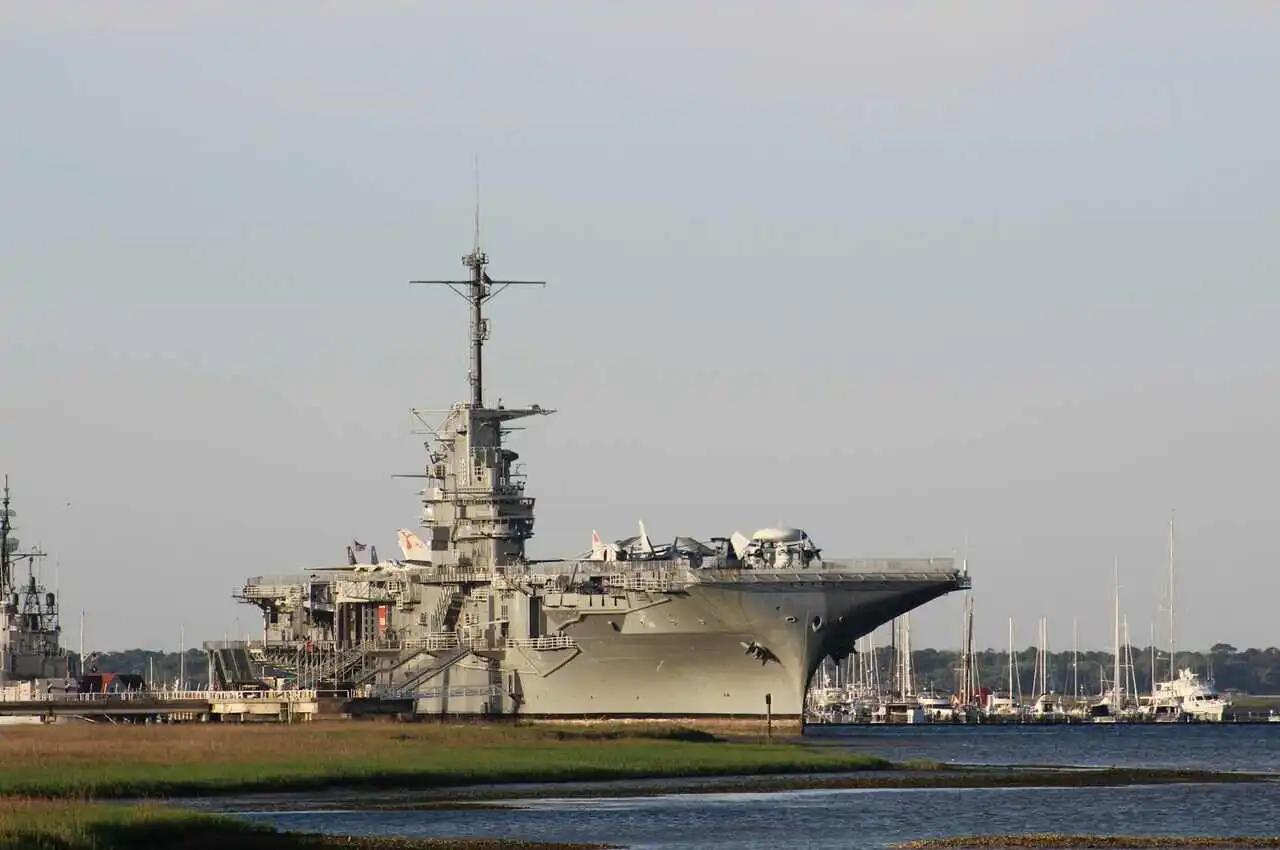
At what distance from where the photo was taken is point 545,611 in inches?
3196

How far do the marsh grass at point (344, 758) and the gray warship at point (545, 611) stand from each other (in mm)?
5184

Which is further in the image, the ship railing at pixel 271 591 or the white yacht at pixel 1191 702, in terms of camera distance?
the white yacht at pixel 1191 702

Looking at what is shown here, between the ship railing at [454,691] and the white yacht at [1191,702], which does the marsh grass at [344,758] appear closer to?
the ship railing at [454,691]

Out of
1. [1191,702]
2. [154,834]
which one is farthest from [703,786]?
[1191,702]

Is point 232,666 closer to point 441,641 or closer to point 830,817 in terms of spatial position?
point 441,641

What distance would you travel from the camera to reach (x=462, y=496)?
289ft

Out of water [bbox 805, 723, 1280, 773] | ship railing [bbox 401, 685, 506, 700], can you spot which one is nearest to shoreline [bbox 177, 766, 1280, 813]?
water [bbox 805, 723, 1280, 773]

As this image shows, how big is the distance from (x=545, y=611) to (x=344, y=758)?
970 inches

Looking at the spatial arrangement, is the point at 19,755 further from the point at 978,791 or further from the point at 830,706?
the point at 830,706

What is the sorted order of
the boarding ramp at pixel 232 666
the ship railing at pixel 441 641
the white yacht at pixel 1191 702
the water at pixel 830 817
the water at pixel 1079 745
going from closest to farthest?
1. the water at pixel 830 817
2. the water at pixel 1079 745
3. the ship railing at pixel 441 641
4. the boarding ramp at pixel 232 666
5. the white yacht at pixel 1191 702

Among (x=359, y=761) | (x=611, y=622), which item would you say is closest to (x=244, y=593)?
(x=611, y=622)

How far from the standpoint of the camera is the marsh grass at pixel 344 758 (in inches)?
1961

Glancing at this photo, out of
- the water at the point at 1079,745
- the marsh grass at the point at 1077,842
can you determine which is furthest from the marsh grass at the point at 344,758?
the marsh grass at the point at 1077,842

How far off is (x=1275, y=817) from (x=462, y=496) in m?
45.5
